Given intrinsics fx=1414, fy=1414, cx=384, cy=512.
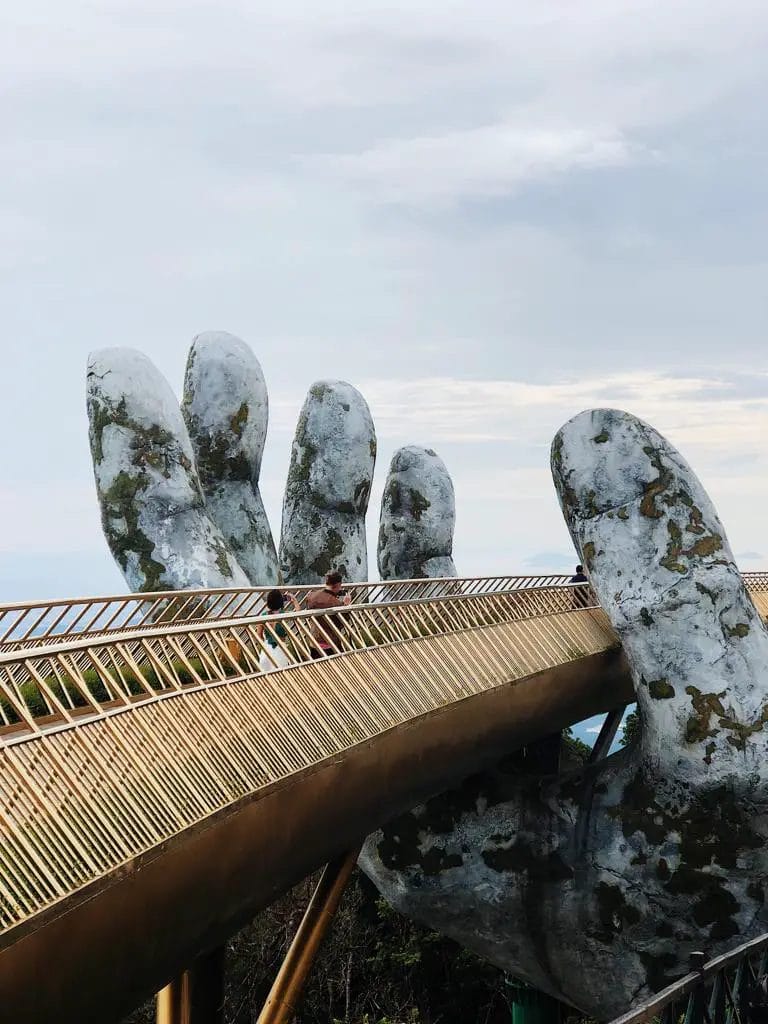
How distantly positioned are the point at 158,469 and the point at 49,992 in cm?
1486

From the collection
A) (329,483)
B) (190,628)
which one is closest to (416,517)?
(329,483)

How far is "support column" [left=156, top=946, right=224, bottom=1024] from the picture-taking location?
551 inches

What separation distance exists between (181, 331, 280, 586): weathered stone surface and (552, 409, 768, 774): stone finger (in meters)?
8.27

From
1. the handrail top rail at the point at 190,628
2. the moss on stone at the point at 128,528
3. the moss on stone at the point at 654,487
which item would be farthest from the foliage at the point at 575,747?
the moss on stone at the point at 654,487

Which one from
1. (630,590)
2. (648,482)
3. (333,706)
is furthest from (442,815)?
(333,706)

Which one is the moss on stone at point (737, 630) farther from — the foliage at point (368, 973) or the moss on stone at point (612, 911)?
the foliage at point (368, 973)

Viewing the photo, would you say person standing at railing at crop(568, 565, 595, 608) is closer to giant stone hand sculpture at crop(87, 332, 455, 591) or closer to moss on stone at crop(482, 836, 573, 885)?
moss on stone at crop(482, 836, 573, 885)

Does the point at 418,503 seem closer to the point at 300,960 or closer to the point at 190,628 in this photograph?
the point at 300,960

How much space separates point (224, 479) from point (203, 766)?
51.9 ft

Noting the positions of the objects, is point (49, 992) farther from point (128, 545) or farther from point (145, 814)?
point (128, 545)

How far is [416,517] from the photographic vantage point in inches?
1088

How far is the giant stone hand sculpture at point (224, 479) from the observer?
71.0ft

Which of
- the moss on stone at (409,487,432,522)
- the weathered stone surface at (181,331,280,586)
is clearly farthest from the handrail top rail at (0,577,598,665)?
the moss on stone at (409,487,432,522)

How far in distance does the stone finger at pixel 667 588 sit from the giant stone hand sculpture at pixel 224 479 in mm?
6772
